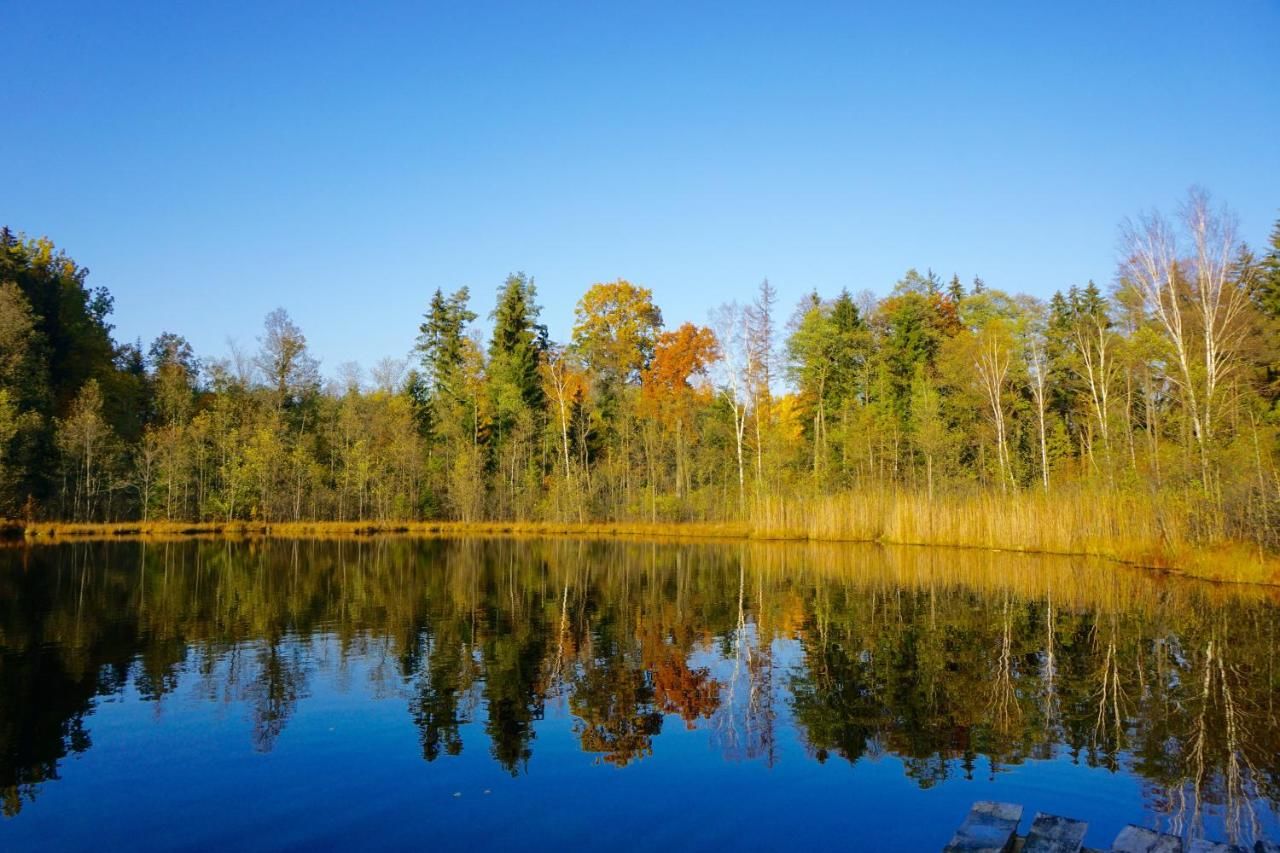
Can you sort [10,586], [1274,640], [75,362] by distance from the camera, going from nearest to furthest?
[1274,640] → [10,586] → [75,362]

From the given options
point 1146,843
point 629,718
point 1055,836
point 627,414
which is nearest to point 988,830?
point 1055,836

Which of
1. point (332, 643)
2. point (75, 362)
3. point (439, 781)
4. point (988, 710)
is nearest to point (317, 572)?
point (332, 643)

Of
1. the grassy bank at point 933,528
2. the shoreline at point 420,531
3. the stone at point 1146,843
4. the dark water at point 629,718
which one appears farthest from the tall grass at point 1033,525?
the stone at point 1146,843

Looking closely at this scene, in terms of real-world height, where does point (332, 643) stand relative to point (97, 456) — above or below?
below

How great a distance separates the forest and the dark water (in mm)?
17833

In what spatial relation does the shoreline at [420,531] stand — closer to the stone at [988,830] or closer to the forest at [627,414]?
the forest at [627,414]

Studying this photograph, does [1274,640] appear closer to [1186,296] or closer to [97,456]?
[1186,296]

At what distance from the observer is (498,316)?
55.3 m

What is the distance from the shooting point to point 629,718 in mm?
9344

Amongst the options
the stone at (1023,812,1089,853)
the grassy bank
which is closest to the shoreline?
the grassy bank

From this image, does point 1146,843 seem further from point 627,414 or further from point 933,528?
point 627,414

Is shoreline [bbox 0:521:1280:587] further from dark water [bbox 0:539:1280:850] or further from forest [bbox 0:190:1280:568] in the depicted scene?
dark water [bbox 0:539:1280:850]

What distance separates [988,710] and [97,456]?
162 feet

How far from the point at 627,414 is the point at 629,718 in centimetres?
3882
